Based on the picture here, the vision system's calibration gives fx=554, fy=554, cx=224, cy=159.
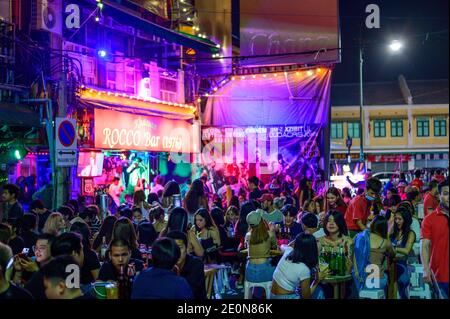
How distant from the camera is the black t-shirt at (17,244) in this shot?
25.6 ft

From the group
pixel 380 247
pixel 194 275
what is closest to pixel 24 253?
pixel 194 275

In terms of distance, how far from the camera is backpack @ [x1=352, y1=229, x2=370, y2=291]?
7234mm

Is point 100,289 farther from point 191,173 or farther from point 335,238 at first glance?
point 191,173

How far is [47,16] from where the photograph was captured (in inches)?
608

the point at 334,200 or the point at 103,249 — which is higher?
the point at 334,200

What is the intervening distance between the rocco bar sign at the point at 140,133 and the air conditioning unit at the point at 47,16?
2723mm

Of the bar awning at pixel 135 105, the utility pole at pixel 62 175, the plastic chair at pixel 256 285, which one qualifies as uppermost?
the bar awning at pixel 135 105

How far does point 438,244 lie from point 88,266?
418cm

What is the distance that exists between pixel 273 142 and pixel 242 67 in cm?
355

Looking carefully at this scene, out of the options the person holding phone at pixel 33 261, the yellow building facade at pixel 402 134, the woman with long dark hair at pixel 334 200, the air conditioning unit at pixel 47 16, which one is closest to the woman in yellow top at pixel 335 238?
the woman with long dark hair at pixel 334 200

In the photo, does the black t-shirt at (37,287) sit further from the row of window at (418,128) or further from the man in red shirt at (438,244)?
the row of window at (418,128)
